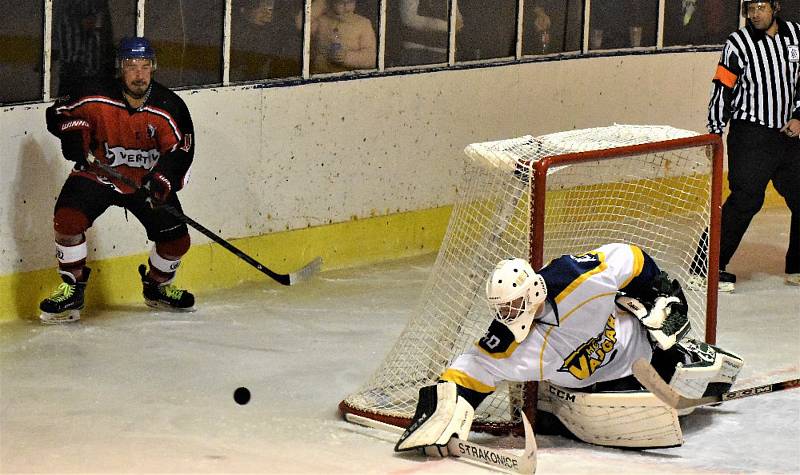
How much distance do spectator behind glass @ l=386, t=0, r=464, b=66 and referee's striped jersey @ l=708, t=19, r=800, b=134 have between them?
135cm

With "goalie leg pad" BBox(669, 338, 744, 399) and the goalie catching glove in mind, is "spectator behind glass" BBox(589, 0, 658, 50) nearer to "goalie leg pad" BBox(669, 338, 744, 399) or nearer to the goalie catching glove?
"goalie leg pad" BBox(669, 338, 744, 399)

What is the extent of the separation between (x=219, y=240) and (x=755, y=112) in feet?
7.47

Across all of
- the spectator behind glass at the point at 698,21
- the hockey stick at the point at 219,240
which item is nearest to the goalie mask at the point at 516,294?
the hockey stick at the point at 219,240

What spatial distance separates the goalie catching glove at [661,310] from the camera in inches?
178

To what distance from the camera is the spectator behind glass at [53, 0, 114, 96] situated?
5.82 metres

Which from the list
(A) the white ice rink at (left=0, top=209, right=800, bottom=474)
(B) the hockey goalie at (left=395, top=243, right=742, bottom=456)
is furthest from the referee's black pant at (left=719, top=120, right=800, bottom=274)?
(B) the hockey goalie at (left=395, top=243, right=742, bottom=456)

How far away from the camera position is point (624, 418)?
4.51m

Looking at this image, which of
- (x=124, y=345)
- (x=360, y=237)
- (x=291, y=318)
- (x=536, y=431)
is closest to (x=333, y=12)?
(x=360, y=237)

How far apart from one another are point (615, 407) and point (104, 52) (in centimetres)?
250

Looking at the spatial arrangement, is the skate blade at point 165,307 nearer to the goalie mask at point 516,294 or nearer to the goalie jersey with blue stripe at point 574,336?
the goalie jersey with blue stripe at point 574,336

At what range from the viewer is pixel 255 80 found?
653 centimetres

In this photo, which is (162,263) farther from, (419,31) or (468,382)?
(468,382)

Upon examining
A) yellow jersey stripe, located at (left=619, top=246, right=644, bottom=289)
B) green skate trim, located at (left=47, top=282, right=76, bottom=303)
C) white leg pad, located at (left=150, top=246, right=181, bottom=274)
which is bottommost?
green skate trim, located at (left=47, top=282, right=76, bottom=303)

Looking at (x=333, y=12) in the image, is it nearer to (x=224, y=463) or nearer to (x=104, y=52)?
(x=104, y=52)
